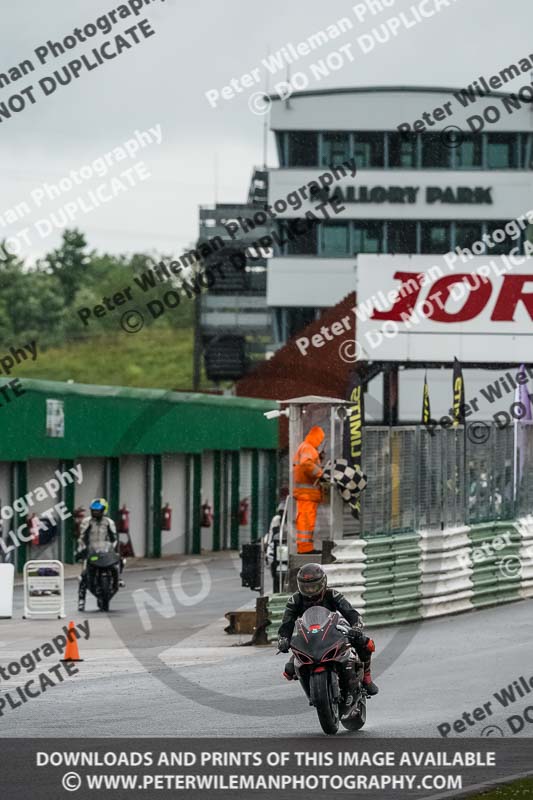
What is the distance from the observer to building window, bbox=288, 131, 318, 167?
78.8 meters

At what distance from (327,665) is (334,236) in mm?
67544

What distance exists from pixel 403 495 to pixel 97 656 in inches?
205

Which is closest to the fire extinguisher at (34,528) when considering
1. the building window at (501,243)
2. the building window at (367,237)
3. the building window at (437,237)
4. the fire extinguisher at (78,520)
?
the fire extinguisher at (78,520)

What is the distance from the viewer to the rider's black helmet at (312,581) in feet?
42.9

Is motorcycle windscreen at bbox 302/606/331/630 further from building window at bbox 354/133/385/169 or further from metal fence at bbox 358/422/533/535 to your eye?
building window at bbox 354/133/385/169

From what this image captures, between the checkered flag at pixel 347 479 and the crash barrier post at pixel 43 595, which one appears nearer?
the checkered flag at pixel 347 479

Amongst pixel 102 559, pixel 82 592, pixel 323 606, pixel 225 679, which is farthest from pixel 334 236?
pixel 323 606

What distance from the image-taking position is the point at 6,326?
12038 centimetres

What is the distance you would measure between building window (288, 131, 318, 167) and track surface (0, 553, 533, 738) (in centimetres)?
5475

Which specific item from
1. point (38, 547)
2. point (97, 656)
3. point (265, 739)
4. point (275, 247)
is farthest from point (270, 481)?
point (265, 739)

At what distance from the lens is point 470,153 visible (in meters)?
80.8

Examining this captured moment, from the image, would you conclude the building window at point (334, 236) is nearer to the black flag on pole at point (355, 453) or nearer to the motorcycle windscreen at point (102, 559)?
the black flag on pole at point (355, 453)

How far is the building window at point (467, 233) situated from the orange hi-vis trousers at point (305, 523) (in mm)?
59458

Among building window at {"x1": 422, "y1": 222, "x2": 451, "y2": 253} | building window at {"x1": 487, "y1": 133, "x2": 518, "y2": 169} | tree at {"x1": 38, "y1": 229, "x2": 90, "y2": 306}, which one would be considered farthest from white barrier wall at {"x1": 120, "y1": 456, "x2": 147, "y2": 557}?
tree at {"x1": 38, "y1": 229, "x2": 90, "y2": 306}
